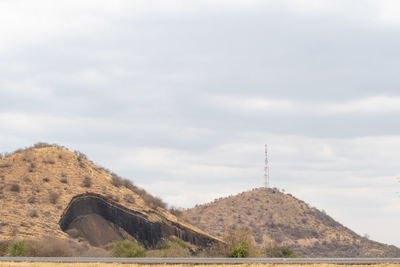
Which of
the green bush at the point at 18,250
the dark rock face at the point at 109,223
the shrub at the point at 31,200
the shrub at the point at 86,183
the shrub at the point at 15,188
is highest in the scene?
the shrub at the point at 86,183

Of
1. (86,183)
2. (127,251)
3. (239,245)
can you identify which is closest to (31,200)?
(86,183)

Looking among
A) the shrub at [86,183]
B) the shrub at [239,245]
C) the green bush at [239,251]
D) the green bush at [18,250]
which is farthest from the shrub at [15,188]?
the green bush at [239,251]

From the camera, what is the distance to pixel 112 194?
68000mm

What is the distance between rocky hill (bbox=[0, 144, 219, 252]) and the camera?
2277 inches

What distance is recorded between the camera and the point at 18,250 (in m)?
44.2

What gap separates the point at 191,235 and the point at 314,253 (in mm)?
45861

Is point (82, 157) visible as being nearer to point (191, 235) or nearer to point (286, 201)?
point (191, 235)

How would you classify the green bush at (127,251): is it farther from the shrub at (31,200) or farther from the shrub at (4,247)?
A: the shrub at (31,200)

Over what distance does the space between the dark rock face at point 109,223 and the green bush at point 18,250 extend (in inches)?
560

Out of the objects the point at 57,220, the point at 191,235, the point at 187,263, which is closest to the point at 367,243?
the point at 191,235

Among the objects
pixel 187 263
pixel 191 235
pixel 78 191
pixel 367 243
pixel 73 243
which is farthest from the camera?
pixel 367 243

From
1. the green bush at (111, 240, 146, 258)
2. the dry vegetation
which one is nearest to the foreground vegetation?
the green bush at (111, 240, 146, 258)

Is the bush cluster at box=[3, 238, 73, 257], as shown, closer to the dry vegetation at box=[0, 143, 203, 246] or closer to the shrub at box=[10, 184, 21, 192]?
the dry vegetation at box=[0, 143, 203, 246]

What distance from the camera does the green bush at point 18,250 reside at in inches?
1731
